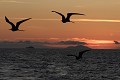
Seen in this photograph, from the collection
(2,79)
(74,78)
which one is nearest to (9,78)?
(2,79)

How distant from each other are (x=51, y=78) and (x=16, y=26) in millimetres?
37857

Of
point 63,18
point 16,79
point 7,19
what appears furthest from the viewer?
point 16,79

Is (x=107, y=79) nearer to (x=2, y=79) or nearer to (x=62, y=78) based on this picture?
(x=62, y=78)

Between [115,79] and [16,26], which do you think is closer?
[16,26]

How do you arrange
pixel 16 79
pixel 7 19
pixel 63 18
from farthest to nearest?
pixel 16 79
pixel 63 18
pixel 7 19

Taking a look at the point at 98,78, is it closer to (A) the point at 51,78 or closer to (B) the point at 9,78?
(A) the point at 51,78

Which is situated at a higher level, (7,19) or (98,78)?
(7,19)

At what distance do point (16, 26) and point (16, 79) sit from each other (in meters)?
36.2

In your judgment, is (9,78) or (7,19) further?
(9,78)

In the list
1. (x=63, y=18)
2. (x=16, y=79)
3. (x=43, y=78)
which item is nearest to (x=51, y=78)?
(x=43, y=78)

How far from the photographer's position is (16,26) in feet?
151

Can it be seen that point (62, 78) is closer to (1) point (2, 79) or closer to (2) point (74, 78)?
(2) point (74, 78)

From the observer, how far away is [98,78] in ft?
282

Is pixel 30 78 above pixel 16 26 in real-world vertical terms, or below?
below
